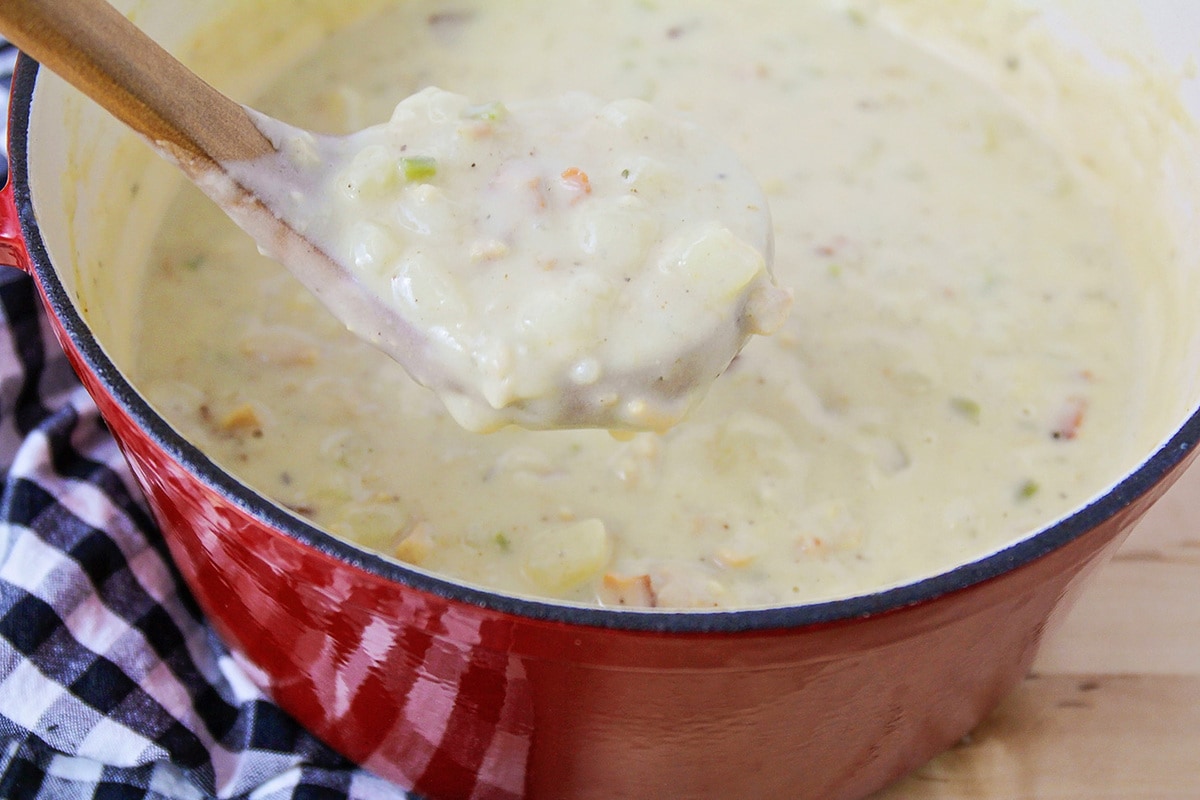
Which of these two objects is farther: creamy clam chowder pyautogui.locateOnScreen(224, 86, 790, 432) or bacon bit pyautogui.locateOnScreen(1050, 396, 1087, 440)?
bacon bit pyautogui.locateOnScreen(1050, 396, 1087, 440)

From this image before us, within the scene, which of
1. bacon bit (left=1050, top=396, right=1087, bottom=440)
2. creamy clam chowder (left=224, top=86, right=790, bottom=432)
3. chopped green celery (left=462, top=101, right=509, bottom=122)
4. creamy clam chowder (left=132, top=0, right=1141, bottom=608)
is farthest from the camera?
bacon bit (left=1050, top=396, right=1087, bottom=440)

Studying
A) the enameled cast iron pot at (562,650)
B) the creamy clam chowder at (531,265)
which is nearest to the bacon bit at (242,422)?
the enameled cast iron pot at (562,650)

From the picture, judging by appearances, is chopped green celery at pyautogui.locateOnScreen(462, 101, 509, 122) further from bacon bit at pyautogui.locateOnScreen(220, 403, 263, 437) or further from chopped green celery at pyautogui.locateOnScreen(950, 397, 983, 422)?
chopped green celery at pyautogui.locateOnScreen(950, 397, 983, 422)

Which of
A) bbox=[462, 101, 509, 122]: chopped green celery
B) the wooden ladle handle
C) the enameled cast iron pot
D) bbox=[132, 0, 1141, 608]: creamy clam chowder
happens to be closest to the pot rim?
the enameled cast iron pot

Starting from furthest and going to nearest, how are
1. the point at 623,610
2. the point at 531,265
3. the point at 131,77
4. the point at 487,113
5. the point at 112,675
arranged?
the point at 112,675
the point at 487,113
the point at 531,265
the point at 131,77
the point at 623,610

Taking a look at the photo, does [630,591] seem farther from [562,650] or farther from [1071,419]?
[1071,419]

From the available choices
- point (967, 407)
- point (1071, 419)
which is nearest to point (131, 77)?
point (967, 407)

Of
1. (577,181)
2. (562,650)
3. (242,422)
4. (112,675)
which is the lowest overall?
(112,675)
